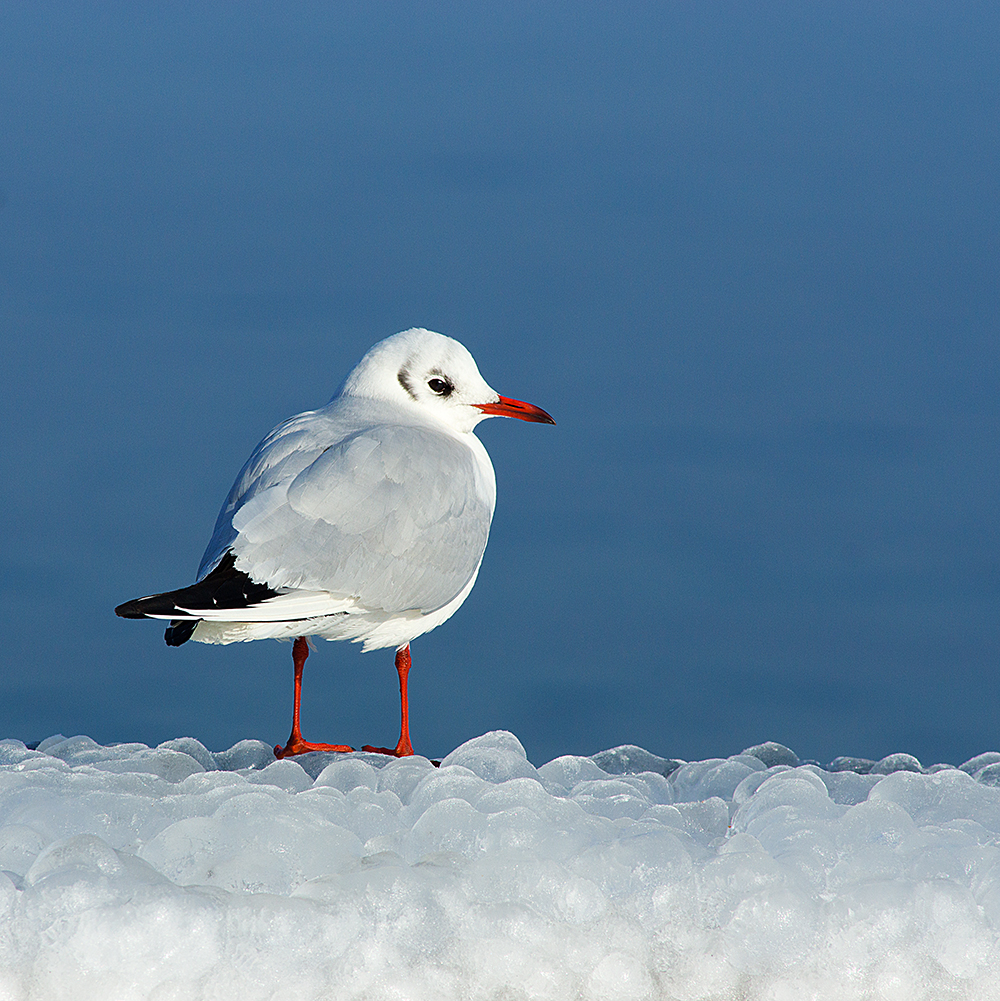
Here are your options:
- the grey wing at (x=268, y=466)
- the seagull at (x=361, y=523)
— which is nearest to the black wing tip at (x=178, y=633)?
the seagull at (x=361, y=523)

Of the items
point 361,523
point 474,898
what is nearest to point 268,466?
point 361,523

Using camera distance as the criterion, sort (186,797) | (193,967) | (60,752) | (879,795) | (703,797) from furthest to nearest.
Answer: (60,752), (703,797), (879,795), (186,797), (193,967)

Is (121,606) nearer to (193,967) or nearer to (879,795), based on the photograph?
(193,967)

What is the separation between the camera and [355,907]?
3377 mm

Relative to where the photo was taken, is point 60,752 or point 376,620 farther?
point 376,620

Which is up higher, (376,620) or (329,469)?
(329,469)

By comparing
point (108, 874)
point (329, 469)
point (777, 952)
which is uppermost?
point (329, 469)

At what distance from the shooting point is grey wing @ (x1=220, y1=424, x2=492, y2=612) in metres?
4.75

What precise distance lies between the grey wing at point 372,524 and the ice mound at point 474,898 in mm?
1051

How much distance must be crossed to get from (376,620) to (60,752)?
1.23 meters

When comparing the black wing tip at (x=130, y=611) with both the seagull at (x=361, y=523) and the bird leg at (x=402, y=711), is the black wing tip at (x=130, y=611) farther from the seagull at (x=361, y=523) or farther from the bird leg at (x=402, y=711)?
the bird leg at (x=402, y=711)

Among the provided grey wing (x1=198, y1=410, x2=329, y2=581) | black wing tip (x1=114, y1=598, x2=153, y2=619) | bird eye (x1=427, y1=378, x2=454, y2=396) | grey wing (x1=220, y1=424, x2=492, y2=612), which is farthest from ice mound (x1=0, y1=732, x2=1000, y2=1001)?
bird eye (x1=427, y1=378, x2=454, y2=396)

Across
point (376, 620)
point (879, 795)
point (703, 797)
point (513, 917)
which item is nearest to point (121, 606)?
point (376, 620)

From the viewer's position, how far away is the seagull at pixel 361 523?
4.67m
